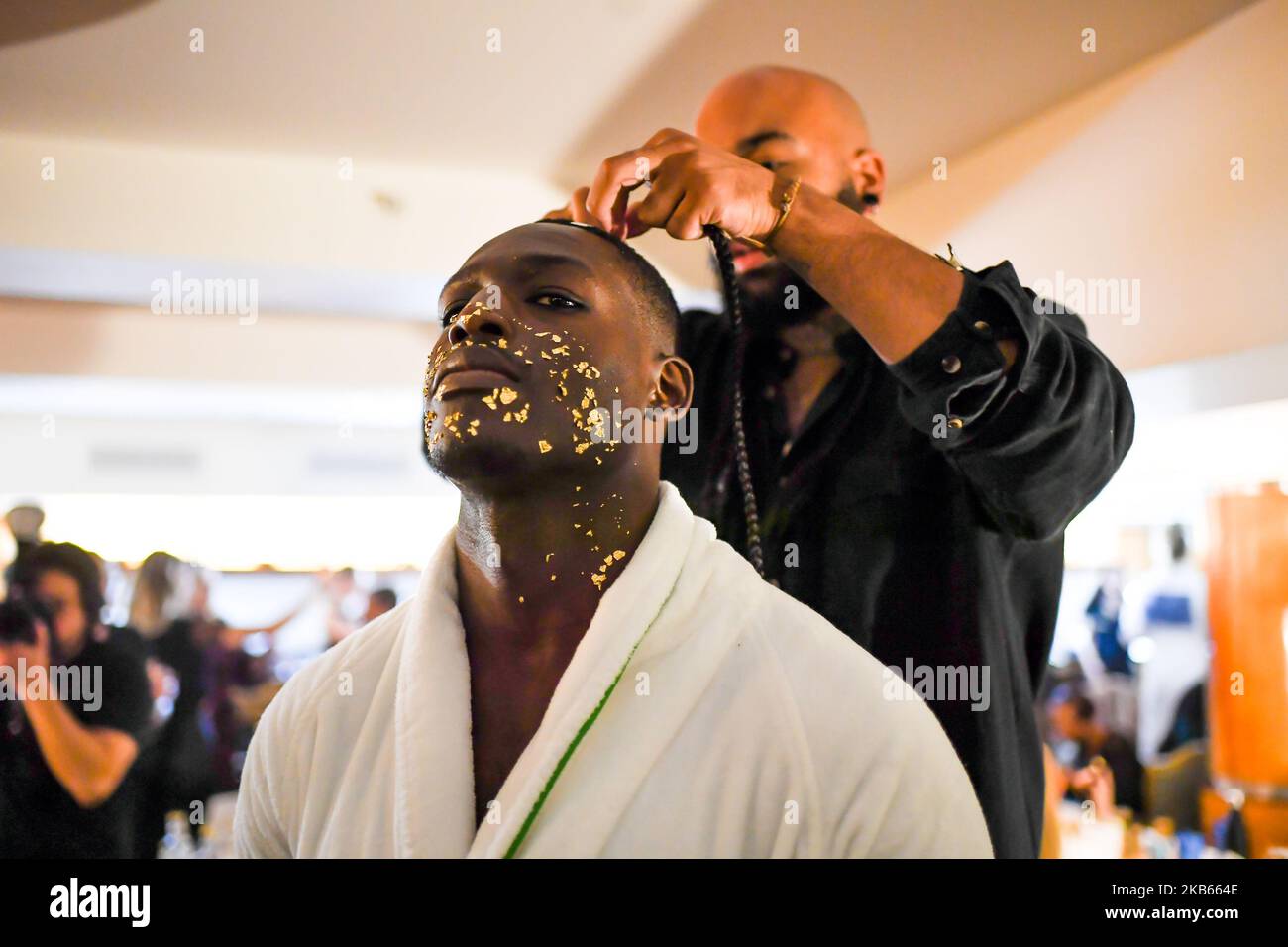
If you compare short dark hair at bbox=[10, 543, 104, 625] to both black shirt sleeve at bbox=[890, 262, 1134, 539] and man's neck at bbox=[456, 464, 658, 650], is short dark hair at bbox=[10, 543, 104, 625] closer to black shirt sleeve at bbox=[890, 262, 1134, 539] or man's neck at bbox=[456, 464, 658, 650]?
man's neck at bbox=[456, 464, 658, 650]

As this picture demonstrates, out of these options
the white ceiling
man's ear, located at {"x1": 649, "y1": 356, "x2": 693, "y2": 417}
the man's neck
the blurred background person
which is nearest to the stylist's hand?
man's ear, located at {"x1": 649, "y1": 356, "x2": 693, "y2": 417}

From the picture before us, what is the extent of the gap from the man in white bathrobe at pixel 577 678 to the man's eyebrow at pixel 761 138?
0.26m

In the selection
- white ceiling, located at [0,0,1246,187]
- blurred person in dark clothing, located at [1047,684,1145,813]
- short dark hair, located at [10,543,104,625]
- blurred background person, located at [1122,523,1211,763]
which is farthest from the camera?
blurred background person, located at [1122,523,1211,763]

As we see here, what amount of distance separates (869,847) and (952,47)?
123cm

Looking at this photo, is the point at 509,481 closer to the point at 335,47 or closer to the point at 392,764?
the point at 392,764

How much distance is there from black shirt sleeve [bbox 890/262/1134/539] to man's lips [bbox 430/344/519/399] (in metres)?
0.34

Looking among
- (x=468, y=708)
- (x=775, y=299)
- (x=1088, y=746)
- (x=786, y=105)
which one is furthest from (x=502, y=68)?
(x=1088, y=746)

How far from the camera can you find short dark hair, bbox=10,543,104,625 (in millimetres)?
1146

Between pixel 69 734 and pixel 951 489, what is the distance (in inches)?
39.4

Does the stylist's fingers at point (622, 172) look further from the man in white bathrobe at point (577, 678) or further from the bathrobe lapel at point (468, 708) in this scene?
the bathrobe lapel at point (468, 708)

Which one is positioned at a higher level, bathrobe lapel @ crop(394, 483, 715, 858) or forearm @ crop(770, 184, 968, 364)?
forearm @ crop(770, 184, 968, 364)

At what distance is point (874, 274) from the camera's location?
0.83m

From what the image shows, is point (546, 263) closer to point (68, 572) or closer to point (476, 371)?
point (476, 371)

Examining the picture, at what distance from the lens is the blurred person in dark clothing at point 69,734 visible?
103 cm
